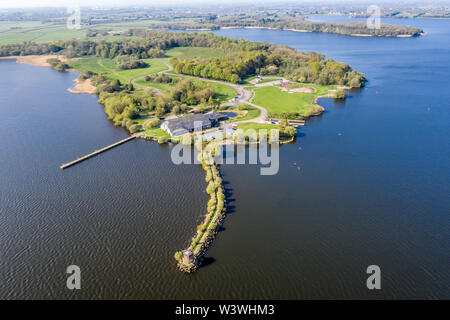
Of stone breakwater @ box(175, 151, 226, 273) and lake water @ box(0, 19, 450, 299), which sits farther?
stone breakwater @ box(175, 151, 226, 273)

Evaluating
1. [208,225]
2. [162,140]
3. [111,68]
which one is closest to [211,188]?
[208,225]

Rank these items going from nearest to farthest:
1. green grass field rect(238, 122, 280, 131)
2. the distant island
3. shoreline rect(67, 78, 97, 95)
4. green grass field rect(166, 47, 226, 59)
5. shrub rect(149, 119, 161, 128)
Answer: the distant island < green grass field rect(238, 122, 280, 131) < shrub rect(149, 119, 161, 128) < shoreline rect(67, 78, 97, 95) < green grass field rect(166, 47, 226, 59)

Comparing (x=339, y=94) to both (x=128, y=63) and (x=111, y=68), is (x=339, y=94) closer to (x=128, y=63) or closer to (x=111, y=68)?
(x=128, y=63)

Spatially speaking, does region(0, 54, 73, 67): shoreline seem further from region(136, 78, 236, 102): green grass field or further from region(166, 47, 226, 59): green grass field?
region(136, 78, 236, 102): green grass field

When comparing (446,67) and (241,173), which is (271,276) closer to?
(241,173)

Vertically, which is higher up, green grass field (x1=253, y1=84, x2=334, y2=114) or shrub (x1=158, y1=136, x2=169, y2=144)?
green grass field (x1=253, y1=84, x2=334, y2=114)

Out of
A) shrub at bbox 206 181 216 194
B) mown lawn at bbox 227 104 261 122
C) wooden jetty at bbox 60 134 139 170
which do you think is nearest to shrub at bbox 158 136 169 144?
wooden jetty at bbox 60 134 139 170
